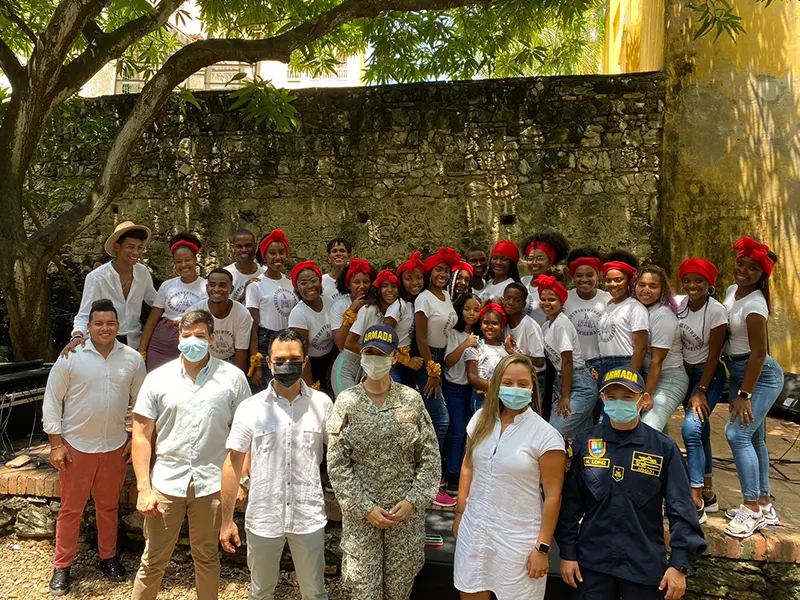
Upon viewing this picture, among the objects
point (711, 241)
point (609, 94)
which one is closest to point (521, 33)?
point (609, 94)

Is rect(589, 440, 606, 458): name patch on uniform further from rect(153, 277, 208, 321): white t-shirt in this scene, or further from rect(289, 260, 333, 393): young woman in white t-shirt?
rect(153, 277, 208, 321): white t-shirt

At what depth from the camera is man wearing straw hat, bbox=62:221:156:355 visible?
4.46m

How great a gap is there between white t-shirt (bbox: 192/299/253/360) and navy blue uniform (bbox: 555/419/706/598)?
255 centimetres

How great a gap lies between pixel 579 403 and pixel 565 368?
0.26m

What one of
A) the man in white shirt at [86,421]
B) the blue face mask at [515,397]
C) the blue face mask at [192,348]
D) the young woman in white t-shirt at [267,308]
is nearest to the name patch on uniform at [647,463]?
the blue face mask at [515,397]

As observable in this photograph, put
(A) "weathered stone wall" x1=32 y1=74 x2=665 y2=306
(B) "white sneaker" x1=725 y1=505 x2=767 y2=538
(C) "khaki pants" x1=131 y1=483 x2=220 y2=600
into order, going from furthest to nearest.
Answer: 1. (A) "weathered stone wall" x1=32 y1=74 x2=665 y2=306
2. (B) "white sneaker" x1=725 y1=505 x2=767 y2=538
3. (C) "khaki pants" x1=131 y1=483 x2=220 y2=600

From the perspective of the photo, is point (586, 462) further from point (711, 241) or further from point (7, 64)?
point (7, 64)

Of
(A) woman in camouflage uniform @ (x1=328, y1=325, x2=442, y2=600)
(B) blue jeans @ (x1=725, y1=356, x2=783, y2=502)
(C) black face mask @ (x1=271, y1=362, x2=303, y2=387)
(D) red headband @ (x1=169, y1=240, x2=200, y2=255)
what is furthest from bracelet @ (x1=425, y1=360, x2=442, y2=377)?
(D) red headband @ (x1=169, y1=240, x2=200, y2=255)

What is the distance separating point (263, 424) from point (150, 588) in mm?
1167

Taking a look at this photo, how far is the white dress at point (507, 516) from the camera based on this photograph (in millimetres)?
2787

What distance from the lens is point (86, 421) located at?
3842 mm

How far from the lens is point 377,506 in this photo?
306 cm

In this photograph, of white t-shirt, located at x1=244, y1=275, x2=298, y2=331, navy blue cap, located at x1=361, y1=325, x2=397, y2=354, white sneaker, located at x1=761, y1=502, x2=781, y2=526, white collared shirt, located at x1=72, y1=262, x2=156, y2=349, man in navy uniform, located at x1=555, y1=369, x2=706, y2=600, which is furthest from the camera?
white t-shirt, located at x1=244, y1=275, x2=298, y2=331

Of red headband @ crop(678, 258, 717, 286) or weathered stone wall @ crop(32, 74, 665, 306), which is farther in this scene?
weathered stone wall @ crop(32, 74, 665, 306)
